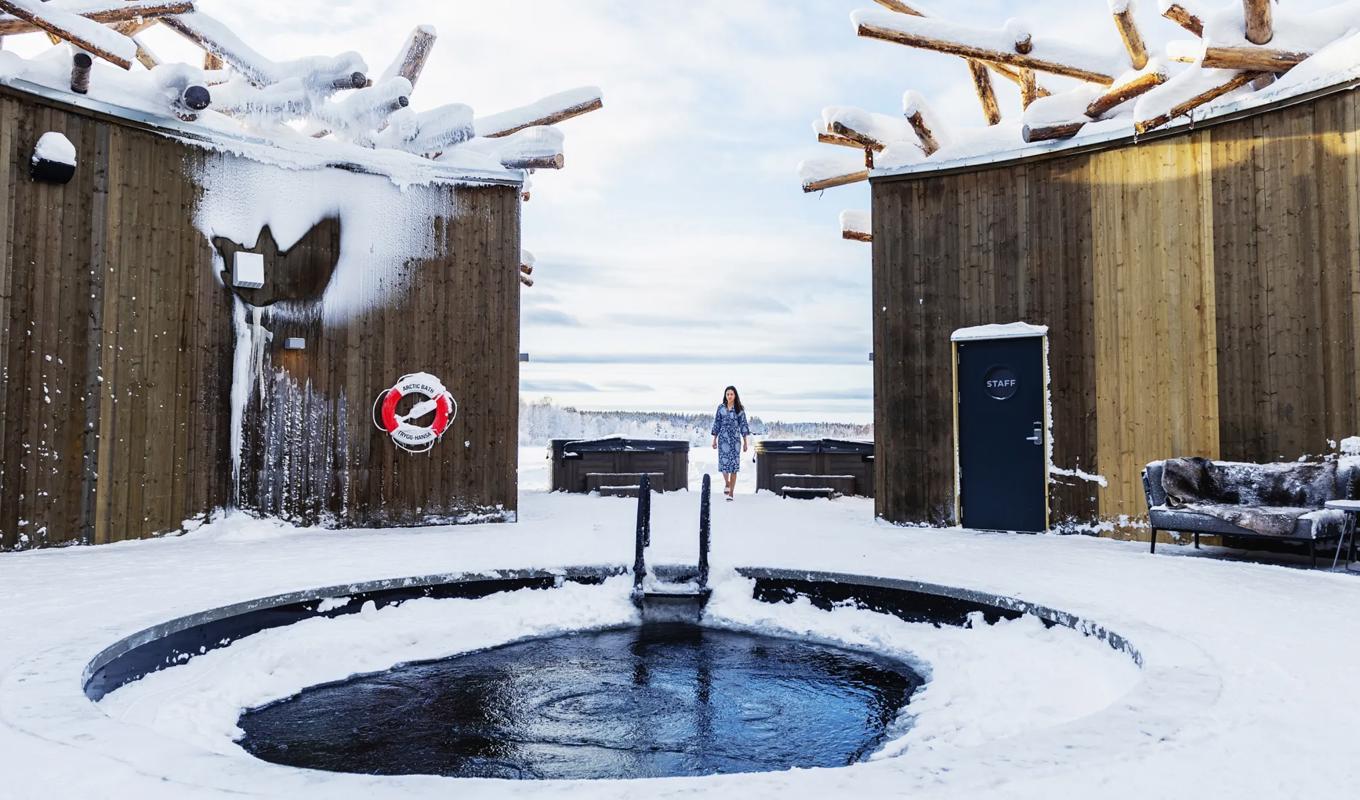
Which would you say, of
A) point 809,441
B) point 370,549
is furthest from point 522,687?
point 809,441

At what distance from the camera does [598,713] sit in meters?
3.78

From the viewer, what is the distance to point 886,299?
9.02m

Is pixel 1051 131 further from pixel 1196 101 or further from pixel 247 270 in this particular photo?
pixel 247 270

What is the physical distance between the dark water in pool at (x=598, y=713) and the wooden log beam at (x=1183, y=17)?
17.6 ft

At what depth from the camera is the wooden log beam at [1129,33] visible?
6711mm

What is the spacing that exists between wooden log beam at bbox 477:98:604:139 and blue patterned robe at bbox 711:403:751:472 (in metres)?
4.08

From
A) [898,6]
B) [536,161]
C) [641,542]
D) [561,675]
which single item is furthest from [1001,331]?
[561,675]

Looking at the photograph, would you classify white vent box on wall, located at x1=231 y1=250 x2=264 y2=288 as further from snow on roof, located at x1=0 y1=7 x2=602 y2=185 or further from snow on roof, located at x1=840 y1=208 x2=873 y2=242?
snow on roof, located at x1=840 y1=208 x2=873 y2=242

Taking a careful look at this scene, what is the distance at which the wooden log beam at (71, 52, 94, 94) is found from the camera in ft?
21.4

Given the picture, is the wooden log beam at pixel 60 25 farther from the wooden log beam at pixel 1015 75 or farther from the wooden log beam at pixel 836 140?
the wooden log beam at pixel 1015 75

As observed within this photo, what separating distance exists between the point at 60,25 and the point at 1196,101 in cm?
884

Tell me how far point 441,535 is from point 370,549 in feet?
3.57

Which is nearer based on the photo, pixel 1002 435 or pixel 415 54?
pixel 1002 435

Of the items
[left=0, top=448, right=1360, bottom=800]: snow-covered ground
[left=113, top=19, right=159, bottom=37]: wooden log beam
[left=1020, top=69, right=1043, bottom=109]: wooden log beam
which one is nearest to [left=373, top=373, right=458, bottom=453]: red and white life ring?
[left=0, top=448, right=1360, bottom=800]: snow-covered ground
